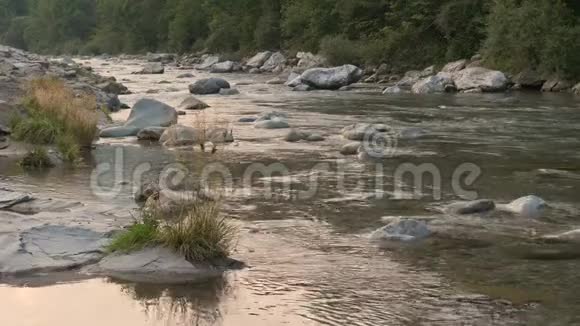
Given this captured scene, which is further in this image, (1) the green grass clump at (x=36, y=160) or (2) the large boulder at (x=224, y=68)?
(2) the large boulder at (x=224, y=68)

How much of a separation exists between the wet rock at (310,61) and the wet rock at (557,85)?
1442 centimetres

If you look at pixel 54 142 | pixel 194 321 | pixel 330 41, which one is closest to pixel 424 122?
pixel 54 142

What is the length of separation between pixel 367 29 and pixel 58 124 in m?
29.4

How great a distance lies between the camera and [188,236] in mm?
7039

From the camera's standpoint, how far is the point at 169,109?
17.7 meters

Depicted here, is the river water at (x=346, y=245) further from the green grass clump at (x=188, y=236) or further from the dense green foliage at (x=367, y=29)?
the dense green foliage at (x=367, y=29)

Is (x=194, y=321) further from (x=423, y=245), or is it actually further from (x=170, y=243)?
(x=423, y=245)

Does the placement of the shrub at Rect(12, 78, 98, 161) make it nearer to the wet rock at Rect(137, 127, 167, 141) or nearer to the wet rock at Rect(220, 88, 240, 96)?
the wet rock at Rect(137, 127, 167, 141)

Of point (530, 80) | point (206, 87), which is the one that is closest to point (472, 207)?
point (206, 87)

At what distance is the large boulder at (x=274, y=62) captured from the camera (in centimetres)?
4473

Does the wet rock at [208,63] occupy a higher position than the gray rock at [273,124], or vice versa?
the wet rock at [208,63]

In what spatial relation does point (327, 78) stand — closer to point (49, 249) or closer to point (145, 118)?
point (145, 118)

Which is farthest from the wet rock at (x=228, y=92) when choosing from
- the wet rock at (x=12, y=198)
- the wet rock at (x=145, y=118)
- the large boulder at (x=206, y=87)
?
the wet rock at (x=12, y=198)

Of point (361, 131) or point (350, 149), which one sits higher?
point (361, 131)
